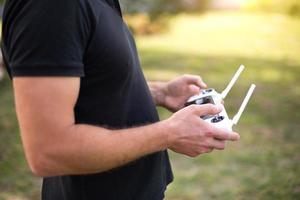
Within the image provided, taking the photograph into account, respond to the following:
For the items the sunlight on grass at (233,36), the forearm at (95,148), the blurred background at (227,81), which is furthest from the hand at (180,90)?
the sunlight on grass at (233,36)

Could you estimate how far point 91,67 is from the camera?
1390 millimetres

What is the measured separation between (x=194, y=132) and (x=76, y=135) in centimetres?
36

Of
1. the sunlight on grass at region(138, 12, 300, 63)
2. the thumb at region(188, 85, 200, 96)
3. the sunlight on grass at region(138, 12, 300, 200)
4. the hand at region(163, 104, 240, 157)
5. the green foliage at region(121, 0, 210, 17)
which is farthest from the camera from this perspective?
the sunlight on grass at region(138, 12, 300, 63)

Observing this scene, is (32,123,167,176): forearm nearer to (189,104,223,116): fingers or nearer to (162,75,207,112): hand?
(189,104,223,116): fingers

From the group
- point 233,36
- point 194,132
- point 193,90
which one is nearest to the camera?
point 194,132

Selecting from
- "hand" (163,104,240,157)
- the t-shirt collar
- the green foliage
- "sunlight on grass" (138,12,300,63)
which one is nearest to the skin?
"hand" (163,104,240,157)

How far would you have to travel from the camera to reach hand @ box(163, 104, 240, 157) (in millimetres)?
1458

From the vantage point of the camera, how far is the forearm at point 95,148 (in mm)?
1316

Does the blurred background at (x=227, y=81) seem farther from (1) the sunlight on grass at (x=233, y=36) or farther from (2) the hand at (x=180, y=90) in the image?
(2) the hand at (x=180, y=90)

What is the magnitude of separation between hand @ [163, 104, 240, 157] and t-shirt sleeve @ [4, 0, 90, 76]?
0.36 meters

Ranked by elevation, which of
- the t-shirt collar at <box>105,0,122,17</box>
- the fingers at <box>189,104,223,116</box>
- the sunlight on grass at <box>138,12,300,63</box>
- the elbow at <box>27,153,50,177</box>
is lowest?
the sunlight on grass at <box>138,12,300,63</box>

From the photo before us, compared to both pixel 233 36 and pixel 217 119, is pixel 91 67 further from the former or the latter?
pixel 233 36

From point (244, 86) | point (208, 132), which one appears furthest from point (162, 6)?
point (208, 132)

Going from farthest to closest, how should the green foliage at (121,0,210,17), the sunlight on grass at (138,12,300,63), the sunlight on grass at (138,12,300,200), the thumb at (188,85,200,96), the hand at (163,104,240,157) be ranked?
the sunlight on grass at (138,12,300,63)
the green foliage at (121,0,210,17)
the sunlight on grass at (138,12,300,200)
the thumb at (188,85,200,96)
the hand at (163,104,240,157)
